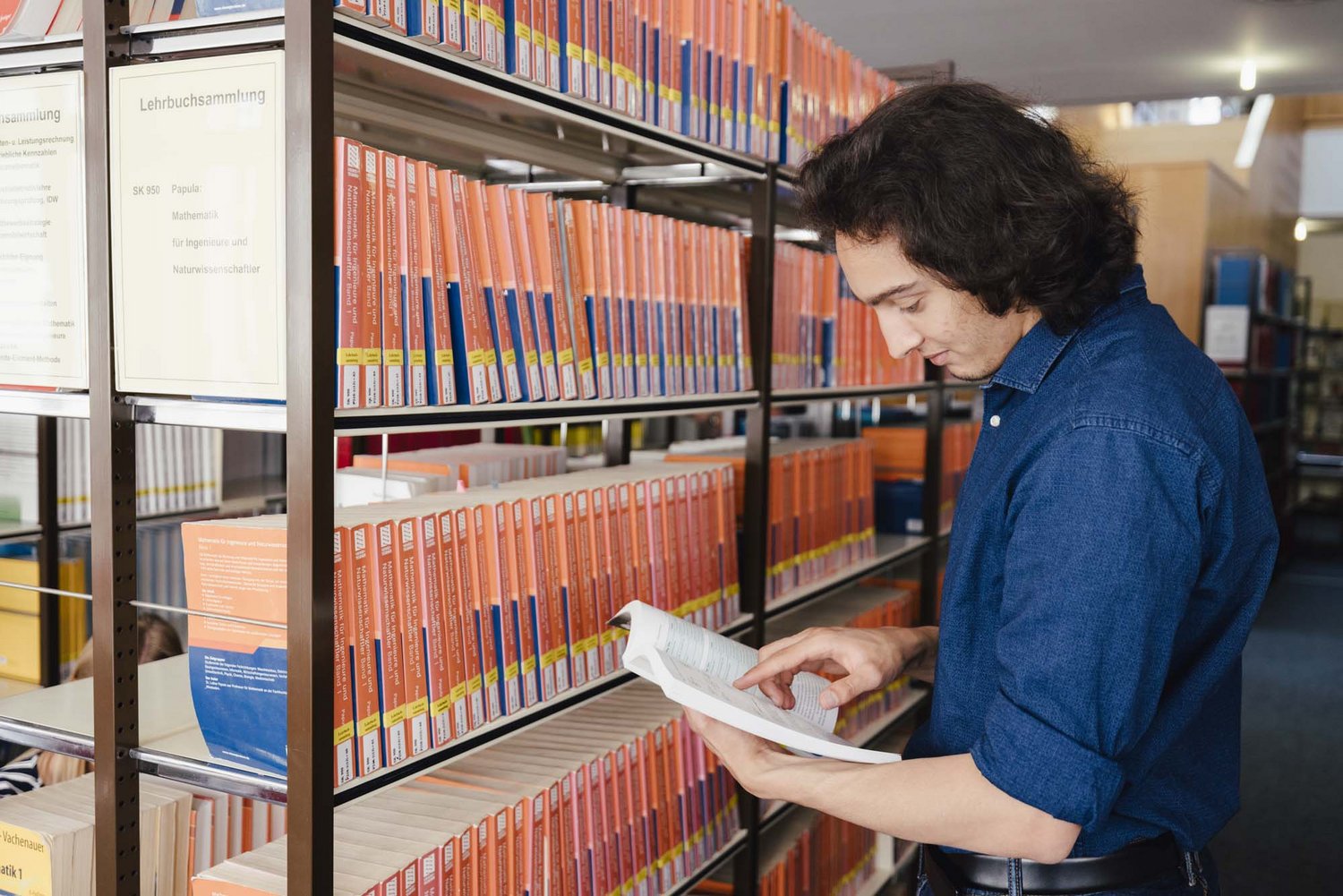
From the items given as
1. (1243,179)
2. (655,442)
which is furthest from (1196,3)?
(1243,179)

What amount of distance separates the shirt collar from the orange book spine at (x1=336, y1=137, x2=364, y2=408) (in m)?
0.76

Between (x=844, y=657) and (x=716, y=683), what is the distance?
0.28 metres

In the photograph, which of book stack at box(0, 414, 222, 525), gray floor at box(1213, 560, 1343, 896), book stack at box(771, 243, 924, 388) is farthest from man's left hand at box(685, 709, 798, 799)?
gray floor at box(1213, 560, 1343, 896)

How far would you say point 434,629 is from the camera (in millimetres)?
1483

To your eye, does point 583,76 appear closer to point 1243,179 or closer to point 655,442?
point 655,442

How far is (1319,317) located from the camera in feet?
39.3

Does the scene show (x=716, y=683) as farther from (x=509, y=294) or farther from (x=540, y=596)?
(x=509, y=294)

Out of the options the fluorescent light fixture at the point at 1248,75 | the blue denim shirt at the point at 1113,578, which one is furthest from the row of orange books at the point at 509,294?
the fluorescent light fixture at the point at 1248,75

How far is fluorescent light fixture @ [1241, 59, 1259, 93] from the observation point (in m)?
5.30

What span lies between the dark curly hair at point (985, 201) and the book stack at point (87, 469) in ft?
7.19

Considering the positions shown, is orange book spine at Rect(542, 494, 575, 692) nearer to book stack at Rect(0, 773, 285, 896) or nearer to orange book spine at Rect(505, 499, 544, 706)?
orange book spine at Rect(505, 499, 544, 706)

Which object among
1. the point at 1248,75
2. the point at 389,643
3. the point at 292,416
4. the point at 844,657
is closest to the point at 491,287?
the point at 292,416

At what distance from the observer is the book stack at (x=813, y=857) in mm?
2600

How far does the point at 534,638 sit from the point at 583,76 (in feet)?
2.88
